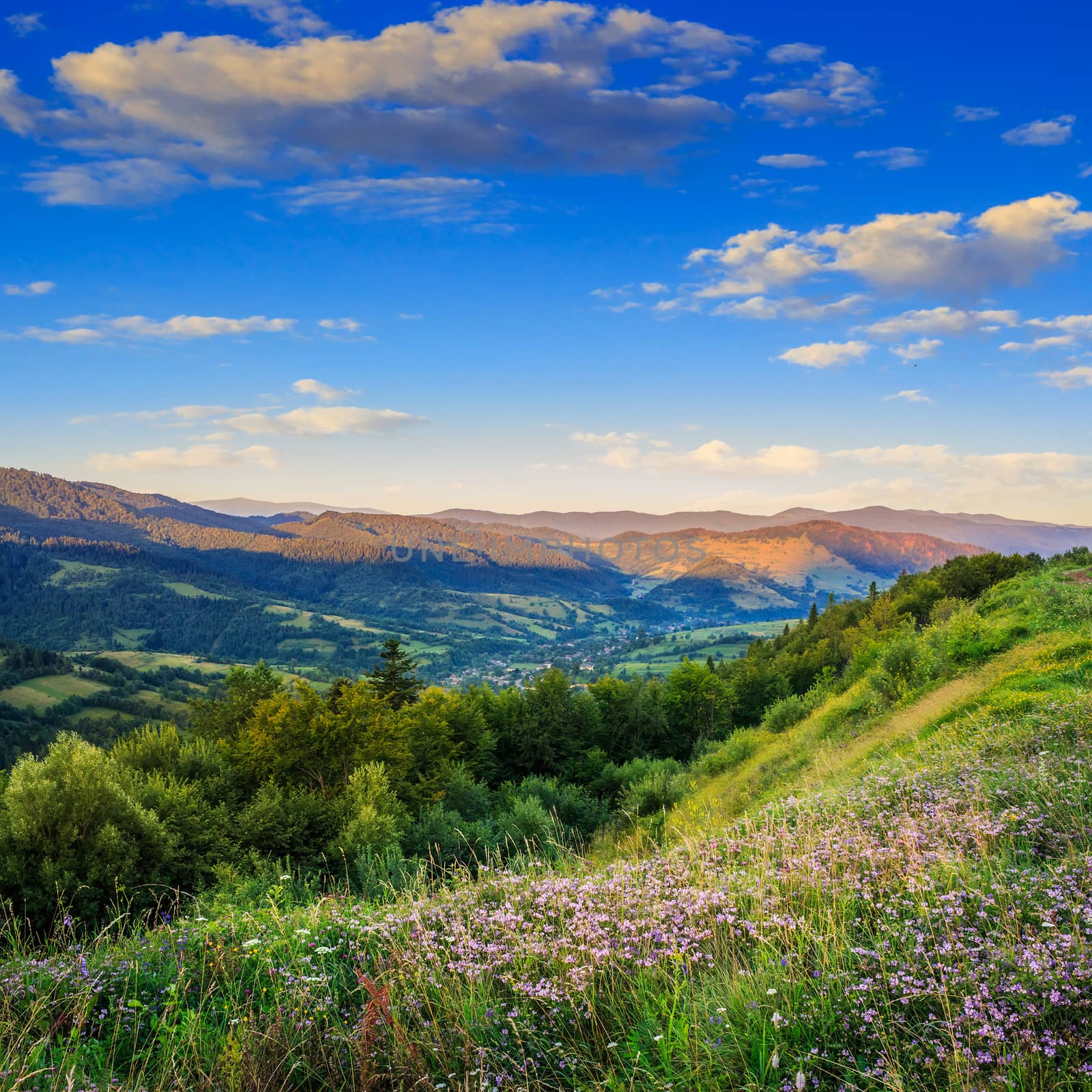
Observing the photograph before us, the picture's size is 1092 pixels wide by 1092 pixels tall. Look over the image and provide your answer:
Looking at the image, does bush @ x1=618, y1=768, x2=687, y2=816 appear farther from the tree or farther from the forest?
the tree

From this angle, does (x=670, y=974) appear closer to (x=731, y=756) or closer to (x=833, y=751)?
(x=833, y=751)

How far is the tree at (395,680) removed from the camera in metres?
53.8

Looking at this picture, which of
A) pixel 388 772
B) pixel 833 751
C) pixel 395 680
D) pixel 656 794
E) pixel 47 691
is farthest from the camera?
pixel 47 691

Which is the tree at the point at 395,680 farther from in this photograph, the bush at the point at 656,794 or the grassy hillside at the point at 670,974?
the grassy hillside at the point at 670,974

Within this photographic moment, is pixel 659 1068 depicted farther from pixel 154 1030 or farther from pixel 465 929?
pixel 154 1030

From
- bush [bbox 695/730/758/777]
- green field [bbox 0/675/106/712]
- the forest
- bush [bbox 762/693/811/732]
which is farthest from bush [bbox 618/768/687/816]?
green field [bbox 0/675/106/712]

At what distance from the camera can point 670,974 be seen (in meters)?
4.61

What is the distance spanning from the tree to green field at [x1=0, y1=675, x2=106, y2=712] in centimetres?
15015

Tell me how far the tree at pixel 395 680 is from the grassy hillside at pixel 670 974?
4737 cm

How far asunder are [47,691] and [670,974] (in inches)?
8606

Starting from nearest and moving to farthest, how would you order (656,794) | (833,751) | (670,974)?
1. (670,974)
2. (833,751)
3. (656,794)

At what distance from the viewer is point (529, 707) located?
192 feet

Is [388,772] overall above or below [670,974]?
below

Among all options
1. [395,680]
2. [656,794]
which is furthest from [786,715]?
[395,680]
